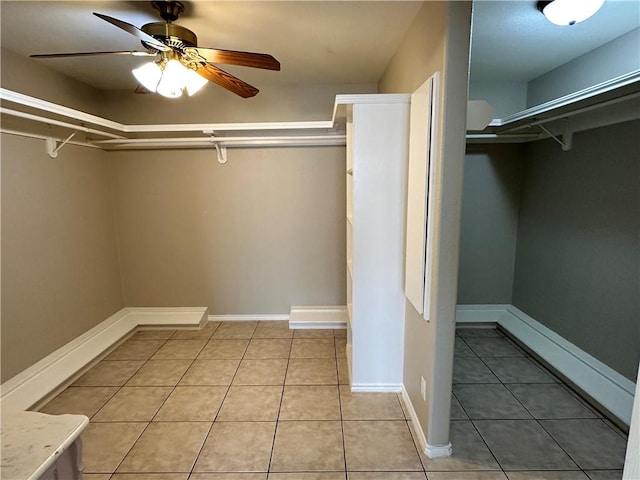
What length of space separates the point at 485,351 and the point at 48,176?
396 cm

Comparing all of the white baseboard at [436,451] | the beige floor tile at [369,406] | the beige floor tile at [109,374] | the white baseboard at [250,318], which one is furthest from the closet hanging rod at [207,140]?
the white baseboard at [436,451]

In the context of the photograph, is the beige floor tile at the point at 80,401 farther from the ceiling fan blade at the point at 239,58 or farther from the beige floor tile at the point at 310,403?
the ceiling fan blade at the point at 239,58

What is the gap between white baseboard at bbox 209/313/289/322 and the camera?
3689 millimetres

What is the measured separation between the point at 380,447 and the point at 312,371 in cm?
91

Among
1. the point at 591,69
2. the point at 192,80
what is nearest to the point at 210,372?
the point at 192,80

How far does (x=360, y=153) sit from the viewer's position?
2125mm

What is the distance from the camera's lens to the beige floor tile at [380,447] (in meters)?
1.78

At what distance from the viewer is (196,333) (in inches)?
135

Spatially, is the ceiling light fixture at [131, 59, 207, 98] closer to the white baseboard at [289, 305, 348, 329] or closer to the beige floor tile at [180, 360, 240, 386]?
the beige floor tile at [180, 360, 240, 386]

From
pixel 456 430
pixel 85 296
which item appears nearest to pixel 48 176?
pixel 85 296

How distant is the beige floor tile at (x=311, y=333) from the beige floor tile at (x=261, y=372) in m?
0.49

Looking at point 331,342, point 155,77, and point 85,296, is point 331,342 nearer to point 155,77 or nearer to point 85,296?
point 85,296

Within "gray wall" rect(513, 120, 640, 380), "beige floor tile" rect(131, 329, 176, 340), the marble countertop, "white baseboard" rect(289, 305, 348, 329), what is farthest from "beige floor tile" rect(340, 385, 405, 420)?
"beige floor tile" rect(131, 329, 176, 340)

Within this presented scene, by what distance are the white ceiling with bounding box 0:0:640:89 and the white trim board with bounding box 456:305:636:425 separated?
2.28 metres
